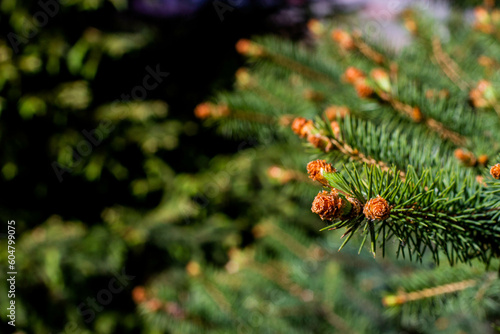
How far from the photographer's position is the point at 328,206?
0.96 ft

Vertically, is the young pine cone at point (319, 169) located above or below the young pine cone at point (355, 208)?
above

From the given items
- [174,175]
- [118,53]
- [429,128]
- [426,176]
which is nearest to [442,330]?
[429,128]

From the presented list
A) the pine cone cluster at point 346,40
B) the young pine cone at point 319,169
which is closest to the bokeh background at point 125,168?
the pine cone cluster at point 346,40

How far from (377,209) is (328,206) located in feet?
0.12

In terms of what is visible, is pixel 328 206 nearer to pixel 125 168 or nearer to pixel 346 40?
pixel 346 40

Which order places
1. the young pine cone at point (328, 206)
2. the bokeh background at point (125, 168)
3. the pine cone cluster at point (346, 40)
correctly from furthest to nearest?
the bokeh background at point (125, 168)
the pine cone cluster at point (346, 40)
the young pine cone at point (328, 206)

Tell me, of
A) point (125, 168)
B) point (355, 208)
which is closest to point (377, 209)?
point (355, 208)

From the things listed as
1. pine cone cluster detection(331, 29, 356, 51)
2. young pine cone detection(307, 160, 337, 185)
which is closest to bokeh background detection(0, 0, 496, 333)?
pine cone cluster detection(331, 29, 356, 51)

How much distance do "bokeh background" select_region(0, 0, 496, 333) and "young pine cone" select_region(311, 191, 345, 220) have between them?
894 millimetres

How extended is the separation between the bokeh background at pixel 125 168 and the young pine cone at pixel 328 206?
2.93 ft

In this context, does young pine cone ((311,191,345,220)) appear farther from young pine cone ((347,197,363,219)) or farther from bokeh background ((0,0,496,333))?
bokeh background ((0,0,496,333))

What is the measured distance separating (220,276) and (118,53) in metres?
1.26

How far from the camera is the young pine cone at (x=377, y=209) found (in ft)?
0.97

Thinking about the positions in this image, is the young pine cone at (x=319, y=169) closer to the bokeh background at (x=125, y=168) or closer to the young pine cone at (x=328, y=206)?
the young pine cone at (x=328, y=206)
